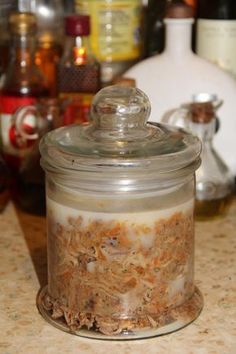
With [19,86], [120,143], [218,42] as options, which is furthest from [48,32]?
[120,143]

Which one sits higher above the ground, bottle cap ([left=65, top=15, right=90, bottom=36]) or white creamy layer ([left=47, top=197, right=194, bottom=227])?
bottle cap ([left=65, top=15, right=90, bottom=36])

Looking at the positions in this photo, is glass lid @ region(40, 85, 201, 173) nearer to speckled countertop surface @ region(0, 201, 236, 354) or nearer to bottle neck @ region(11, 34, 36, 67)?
speckled countertop surface @ region(0, 201, 236, 354)

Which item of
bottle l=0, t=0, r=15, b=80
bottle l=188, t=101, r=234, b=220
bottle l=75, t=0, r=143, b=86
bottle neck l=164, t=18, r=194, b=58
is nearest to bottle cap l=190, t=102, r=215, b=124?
bottle l=188, t=101, r=234, b=220

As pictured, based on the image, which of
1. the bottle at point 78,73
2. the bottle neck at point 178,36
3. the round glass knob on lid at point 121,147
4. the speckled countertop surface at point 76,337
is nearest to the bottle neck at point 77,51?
the bottle at point 78,73

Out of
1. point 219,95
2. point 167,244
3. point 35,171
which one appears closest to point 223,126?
point 219,95

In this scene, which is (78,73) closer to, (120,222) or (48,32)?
(48,32)

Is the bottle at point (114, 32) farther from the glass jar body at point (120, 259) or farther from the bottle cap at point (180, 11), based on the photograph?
the glass jar body at point (120, 259)
